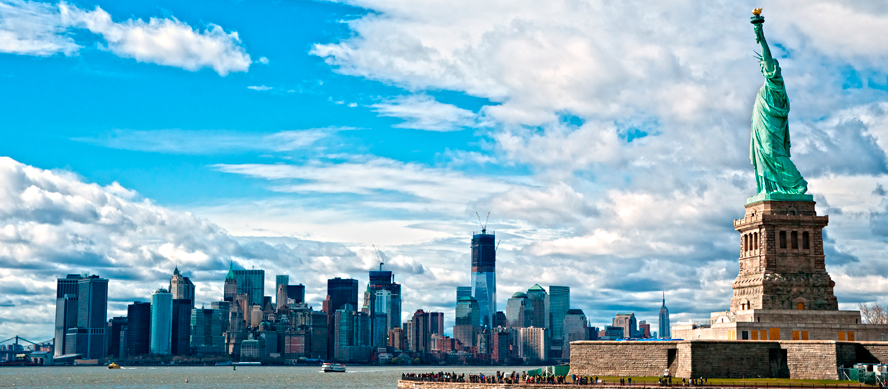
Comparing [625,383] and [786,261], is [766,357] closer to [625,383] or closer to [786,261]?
[786,261]

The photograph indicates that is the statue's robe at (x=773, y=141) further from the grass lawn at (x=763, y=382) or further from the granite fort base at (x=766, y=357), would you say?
the grass lawn at (x=763, y=382)

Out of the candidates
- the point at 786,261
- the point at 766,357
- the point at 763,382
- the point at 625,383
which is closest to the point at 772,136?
the point at 786,261

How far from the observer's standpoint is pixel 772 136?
86.6 metres

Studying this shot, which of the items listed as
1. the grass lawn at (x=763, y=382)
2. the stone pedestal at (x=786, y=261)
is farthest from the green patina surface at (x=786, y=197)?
the grass lawn at (x=763, y=382)

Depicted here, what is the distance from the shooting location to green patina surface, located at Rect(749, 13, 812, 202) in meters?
85.9

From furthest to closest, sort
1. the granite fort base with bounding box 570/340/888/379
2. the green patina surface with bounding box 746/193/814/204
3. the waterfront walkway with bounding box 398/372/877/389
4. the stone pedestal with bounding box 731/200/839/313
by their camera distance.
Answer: the green patina surface with bounding box 746/193/814/204
the stone pedestal with bounding box 731/200/839/313
the granite fort base with bounding box 570/340/888/379
the waterfront walkway with bounding box 398/372/877/389

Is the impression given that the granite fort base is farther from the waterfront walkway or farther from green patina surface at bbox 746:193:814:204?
green patina surface at bbox 746:193:814:204

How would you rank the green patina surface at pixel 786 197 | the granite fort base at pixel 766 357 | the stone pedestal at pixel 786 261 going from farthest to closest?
the green patina surface at pixel 786 197, the stone pedestal at pixel 786 261, the granite fort base at pixel 766 357

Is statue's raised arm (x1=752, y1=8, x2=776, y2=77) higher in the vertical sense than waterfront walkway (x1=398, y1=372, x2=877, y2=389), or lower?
higher

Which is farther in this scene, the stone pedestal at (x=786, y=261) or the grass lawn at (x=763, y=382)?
the stone pedestal at (x=786, y=261)

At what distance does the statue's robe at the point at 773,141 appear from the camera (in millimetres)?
85938

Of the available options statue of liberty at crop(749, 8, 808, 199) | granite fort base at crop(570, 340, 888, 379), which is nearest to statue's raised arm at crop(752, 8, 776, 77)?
statue of liberty at crop(749, 8, 808, 199)

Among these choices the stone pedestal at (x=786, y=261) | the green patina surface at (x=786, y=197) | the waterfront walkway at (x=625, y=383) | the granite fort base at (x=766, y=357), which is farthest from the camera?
the green patina surface at (x=786, y=197)

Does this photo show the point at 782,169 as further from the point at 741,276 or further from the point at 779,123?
the point at 741,276
